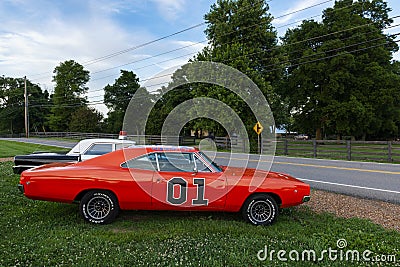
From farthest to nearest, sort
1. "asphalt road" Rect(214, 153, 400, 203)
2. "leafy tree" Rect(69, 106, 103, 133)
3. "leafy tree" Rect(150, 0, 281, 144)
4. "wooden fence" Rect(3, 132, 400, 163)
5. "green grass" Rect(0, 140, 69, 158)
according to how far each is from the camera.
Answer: "leafy tree" Rect(69, 106, 103, 133) → "leafy tree" Rect(150, 0, 281, 144) → "green grass" Rect(0, 140, 69, 158) → "wooden fence" Rect(3, 132, 400, 163) → "asphalt road" Rect(214, 153, 400, 203)

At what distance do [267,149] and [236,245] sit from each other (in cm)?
1988

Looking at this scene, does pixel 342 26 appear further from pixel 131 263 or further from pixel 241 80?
pixel 131 263

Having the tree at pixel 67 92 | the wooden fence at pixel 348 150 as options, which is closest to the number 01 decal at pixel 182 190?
the wooden fence at pixel 348 150

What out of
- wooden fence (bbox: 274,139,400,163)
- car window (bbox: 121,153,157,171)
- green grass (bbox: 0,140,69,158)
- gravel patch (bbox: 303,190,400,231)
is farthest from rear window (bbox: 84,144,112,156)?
wooden fence (bbox: 274,139,400,163)

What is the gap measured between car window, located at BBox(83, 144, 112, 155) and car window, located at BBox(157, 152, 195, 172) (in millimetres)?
3735

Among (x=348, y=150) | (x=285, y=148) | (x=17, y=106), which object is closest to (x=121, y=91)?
(x=17, y=106)

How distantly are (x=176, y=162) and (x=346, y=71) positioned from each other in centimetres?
3125

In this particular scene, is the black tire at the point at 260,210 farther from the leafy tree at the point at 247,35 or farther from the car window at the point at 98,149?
the leafy tree at the point at 247,35

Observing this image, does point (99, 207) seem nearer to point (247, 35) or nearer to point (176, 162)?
point (176, 162)

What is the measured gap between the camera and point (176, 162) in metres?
5.57

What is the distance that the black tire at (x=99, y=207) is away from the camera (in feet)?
17.1

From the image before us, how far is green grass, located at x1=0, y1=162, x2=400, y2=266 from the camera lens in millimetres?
3914

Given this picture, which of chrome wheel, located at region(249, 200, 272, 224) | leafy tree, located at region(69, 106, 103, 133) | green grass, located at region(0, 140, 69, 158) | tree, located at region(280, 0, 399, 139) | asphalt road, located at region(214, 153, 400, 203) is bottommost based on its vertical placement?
asphalt road, located at region(214, 153, 400, 203)

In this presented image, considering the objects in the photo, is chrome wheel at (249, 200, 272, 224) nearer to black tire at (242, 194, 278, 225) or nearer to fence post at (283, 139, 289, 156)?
black tire at (242, 194, 278, 225)
